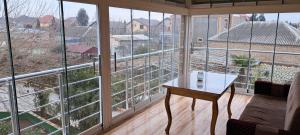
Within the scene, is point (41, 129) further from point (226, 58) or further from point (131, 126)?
point (226, 58)

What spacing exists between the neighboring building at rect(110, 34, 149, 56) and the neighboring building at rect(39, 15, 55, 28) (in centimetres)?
90

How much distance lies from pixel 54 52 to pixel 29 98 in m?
0.50

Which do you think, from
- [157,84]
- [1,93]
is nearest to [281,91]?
[157,84]

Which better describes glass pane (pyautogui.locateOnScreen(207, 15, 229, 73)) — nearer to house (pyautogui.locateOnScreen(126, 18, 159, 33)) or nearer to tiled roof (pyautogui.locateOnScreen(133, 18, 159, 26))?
tiled roof (pyautogui.locateOnScreen(133, 18, 159, 26))

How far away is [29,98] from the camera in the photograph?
6.97ft

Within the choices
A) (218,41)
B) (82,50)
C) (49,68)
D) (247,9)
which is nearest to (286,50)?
(247,9)

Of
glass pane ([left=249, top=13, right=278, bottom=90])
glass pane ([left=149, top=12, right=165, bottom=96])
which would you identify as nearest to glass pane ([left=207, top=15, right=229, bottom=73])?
glass pane ([left=249, top=13, right=278, bottom=90])

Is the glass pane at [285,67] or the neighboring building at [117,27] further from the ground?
the neighboring building at [117,27]

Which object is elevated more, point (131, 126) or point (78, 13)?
point (78, 13)

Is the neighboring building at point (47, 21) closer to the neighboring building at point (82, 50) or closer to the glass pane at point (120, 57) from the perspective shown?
the neighboring building at point (82, 50)

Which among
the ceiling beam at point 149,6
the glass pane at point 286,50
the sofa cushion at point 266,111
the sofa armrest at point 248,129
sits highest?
the ceiling beam at point 149,6

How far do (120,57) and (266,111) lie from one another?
1988 mm

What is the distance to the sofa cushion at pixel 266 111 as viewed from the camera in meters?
2.25

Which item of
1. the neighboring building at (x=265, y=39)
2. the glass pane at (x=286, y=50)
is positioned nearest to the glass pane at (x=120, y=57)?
the neighboring building at (x=265, y=39)
